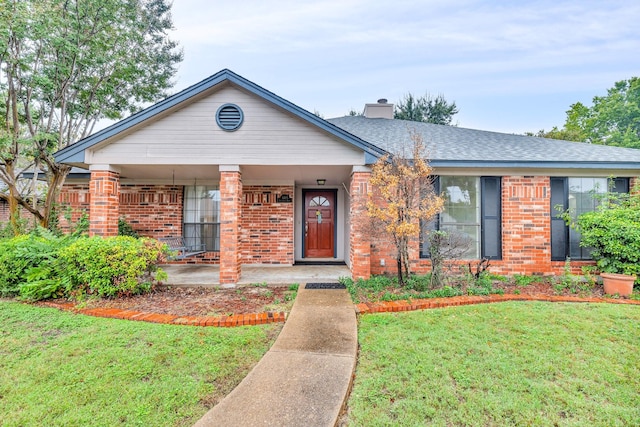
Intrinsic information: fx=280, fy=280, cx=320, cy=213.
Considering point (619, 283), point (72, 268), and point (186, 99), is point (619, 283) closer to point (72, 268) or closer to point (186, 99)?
point (186, 99)

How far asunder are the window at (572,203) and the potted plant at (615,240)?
31 cm

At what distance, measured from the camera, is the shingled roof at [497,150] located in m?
6.16

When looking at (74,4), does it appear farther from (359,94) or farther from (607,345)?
(359,94)

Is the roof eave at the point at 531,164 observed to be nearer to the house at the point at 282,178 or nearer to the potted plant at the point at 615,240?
the house at the point at 282,178

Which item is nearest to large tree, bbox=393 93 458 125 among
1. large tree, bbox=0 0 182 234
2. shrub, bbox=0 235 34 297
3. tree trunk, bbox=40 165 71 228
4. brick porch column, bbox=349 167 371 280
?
brick porch column, bbox=349 167 371 280

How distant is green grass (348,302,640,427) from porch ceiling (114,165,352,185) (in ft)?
12.3

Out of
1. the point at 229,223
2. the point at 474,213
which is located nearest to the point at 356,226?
the point at 229,223

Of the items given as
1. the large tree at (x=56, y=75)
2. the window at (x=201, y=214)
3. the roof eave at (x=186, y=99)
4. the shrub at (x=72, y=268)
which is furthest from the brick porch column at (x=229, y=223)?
the large tree at (x=56, y=75)

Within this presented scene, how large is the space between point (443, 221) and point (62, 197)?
1015 centimetres

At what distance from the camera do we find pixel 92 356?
9.74ft

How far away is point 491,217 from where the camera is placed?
6664mm

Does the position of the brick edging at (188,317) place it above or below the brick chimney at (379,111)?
below

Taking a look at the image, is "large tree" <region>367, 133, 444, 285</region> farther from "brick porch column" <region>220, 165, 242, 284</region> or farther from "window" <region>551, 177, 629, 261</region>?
"window" <region>551, 177, 629, 261</region>

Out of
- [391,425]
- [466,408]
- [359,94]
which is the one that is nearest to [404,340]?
[466,408]
